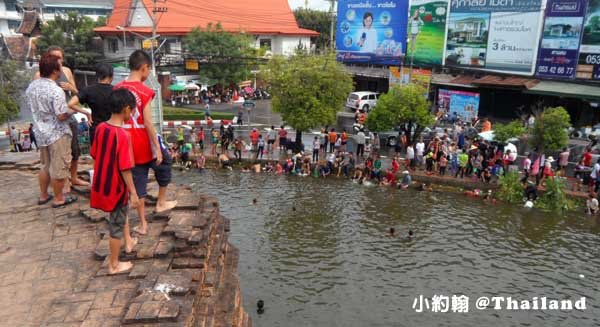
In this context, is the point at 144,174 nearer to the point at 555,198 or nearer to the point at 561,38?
the point at 555,198

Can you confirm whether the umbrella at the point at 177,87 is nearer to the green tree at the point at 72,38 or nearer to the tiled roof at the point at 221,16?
the tiled roof at the point at 221,16

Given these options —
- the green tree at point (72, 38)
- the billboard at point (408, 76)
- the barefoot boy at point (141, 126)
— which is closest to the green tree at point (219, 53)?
the green tree at point (72, 38)

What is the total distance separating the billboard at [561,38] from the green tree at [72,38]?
3601 cm

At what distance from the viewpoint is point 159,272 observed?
5547 mm

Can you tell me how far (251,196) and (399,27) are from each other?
75.5 feet

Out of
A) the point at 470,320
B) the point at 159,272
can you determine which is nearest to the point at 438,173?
the point at 470,320

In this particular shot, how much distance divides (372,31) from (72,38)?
86.4 ft

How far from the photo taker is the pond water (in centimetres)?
1045

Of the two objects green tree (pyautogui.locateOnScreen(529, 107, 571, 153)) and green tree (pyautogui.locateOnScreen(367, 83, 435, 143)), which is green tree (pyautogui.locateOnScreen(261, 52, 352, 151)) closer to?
green tree (pyautogui.locateOnScreen(367, 83, 435, 143))

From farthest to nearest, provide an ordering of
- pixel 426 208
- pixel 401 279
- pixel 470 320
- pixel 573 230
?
pixel 426 208
pixel 573 230
pixel 401 279
pixel 470 320

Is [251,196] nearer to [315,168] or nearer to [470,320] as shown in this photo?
[315,168]

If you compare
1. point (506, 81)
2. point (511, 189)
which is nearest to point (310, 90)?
point (511, 189)

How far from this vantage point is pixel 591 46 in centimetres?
2617

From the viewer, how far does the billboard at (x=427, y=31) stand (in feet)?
109
